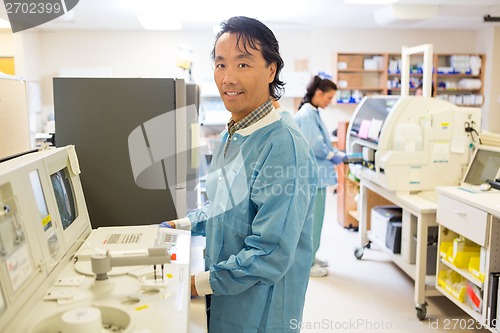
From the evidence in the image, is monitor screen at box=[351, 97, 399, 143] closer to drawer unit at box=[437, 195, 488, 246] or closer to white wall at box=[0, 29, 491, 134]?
drawer unit at box=[437, 195, 488, 246]

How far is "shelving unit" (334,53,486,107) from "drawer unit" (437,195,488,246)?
4.88 metres

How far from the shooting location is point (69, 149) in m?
1.54

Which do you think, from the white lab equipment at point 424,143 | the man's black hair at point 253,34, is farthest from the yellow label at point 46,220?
the white lab equipment at point 424,143

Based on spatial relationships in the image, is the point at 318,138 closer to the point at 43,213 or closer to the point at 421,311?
the point at 421,311

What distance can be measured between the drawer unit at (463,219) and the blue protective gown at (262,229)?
139 cm

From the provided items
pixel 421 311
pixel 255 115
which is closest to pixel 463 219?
pixel 421 311

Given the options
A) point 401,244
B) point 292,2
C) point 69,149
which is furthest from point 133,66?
point 69,149

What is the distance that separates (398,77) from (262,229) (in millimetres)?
7153

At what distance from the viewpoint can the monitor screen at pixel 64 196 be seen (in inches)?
53.1

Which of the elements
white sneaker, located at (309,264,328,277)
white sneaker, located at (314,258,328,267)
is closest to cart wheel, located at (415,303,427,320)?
white sneaker, located at (309,264,328,277)

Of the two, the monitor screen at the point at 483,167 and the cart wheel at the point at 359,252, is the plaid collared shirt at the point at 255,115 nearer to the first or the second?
Result: the monitor screen at the point at 483,167

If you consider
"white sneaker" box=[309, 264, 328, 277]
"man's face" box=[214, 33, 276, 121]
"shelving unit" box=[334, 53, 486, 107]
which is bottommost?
"white sneaker" box=[309, 264, 328, 277]

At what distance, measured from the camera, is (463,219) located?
252cm

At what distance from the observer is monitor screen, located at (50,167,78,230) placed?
1349 millimetres
